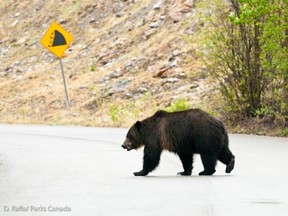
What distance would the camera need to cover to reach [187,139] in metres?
12.9

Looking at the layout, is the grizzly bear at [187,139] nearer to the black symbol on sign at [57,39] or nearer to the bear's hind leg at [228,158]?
the bear's hind leg at [228,158]

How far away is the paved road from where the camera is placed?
30.7 ft

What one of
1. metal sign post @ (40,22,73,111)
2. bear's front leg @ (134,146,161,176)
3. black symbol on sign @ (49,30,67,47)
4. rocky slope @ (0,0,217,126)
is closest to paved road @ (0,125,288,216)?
bear's front leg @ (134,146,161,176)

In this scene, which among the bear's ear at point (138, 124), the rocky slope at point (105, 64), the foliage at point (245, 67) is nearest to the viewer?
the bear's ear at point (138, 124)

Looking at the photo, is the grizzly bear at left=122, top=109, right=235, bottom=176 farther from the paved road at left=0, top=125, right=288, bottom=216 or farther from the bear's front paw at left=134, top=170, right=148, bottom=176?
the paved road at left=0, top=125, right=288, bottom=216

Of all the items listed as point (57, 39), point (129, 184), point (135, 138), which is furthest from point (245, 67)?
point (57, 39)

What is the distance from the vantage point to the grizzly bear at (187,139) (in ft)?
41.8

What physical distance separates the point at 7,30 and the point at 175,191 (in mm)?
45035

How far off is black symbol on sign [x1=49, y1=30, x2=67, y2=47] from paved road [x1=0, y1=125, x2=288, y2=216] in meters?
18.4

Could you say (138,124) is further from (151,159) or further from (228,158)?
(228,158)

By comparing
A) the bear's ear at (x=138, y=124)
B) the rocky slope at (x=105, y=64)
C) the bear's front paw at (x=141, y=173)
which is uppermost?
the bear's ear at (x=138, y=124)

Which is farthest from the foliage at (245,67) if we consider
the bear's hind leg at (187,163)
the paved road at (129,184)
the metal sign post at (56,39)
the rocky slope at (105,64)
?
the metal sign post at (56,39)

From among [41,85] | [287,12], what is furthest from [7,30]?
[287,12]

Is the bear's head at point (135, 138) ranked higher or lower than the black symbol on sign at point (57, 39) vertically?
higher
